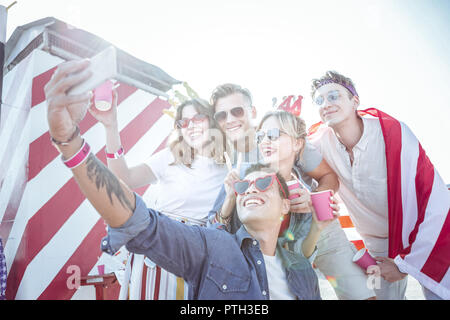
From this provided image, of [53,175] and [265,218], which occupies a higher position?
[53,175]

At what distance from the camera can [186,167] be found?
1.59 m

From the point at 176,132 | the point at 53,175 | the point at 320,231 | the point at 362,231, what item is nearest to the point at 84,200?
the point at 53,175

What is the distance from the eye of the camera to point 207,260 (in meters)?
1.10

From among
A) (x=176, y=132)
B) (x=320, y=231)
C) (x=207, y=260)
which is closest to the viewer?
(x=207, y=260)

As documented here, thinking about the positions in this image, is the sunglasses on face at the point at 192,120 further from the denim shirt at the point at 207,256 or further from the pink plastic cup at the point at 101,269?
the pink plastic cup at the point at 101,269

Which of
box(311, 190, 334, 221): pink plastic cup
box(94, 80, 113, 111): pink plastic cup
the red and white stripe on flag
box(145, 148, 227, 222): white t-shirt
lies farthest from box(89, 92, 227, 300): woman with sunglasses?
the red and white stripe on flag

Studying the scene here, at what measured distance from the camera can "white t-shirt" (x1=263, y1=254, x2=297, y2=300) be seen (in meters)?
1.25

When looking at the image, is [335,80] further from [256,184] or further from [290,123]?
[256,184]

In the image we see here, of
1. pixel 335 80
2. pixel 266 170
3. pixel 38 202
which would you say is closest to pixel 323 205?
pixel 266 170

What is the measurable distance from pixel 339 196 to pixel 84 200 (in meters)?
1.42

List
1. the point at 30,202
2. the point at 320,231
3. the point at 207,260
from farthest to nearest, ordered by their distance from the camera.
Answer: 1. the point at 320,231
2. the point at 30,202
3. the point at 207,260

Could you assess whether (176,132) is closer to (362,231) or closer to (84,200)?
(84,200)

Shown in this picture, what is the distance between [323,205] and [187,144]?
777mm
